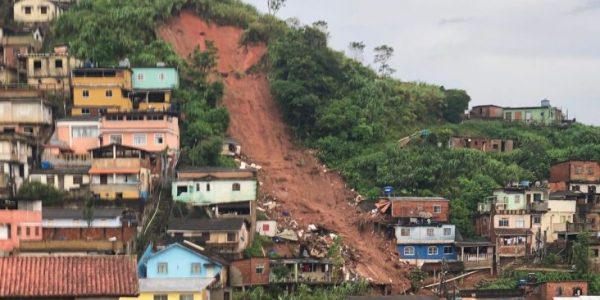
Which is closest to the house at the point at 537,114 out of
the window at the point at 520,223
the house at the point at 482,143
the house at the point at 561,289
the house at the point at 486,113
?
the house at the point at 486,113

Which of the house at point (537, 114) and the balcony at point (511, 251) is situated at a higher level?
the house at point (537, 114)

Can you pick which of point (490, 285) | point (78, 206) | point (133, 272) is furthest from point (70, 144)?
point (133, 272)

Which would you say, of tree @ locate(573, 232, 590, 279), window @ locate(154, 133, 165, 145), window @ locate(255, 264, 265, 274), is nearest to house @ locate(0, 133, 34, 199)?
window @ locate(154, 133, 165, 145)

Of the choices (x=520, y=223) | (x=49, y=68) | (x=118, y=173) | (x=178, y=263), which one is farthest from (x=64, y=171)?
(x=520, y=223)

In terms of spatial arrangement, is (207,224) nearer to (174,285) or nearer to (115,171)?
(115,171)

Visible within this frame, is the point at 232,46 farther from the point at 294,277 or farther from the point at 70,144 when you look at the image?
the point at 294,277

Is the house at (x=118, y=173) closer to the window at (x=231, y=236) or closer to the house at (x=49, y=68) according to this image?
the window at (x=231, y=236)
